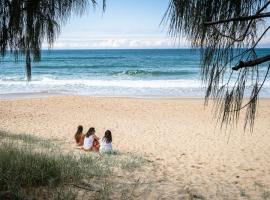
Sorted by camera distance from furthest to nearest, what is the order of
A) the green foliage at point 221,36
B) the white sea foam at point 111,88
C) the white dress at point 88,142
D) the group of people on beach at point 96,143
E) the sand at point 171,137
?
the white sea foam at point 111,88, the white dress at point 88,142, the group of people on beach at point 96,143, the sand at point 171,137, the green foliage at point 221,36

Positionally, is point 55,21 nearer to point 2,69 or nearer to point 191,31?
point 191,31

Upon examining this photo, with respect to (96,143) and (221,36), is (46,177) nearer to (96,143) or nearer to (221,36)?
(221,36)

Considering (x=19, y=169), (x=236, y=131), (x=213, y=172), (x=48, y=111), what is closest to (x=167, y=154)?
(x=213, y=172)

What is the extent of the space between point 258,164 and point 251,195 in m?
2.06

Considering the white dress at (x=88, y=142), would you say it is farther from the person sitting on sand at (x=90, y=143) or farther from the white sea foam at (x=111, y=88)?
the white sea foam at (x=111, y=88)

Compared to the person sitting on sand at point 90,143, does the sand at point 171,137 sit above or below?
below

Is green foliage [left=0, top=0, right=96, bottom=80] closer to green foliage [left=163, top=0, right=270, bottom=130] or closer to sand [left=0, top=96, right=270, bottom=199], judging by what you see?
green foliage [left=163, top=0, right=270, bottom=130]

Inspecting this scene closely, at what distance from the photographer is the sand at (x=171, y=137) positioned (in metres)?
4.99

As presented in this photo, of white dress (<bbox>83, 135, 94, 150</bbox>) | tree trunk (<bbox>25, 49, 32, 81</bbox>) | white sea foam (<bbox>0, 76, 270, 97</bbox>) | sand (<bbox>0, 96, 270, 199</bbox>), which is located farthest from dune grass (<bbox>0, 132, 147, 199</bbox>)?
white sea foam (<bbox>0, 76, 270, 97</bbox>)

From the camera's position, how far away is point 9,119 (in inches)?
449

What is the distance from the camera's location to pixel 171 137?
29.9ft

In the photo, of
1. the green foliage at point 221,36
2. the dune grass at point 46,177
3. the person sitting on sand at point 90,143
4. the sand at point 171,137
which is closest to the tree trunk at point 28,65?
the green foliage at point 221,36

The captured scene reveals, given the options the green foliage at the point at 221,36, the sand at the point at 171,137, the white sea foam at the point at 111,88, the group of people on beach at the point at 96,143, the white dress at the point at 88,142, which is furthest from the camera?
the white sea foam at the point at 111,88

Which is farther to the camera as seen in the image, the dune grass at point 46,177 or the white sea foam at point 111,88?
the white sea foam at point 111,88
